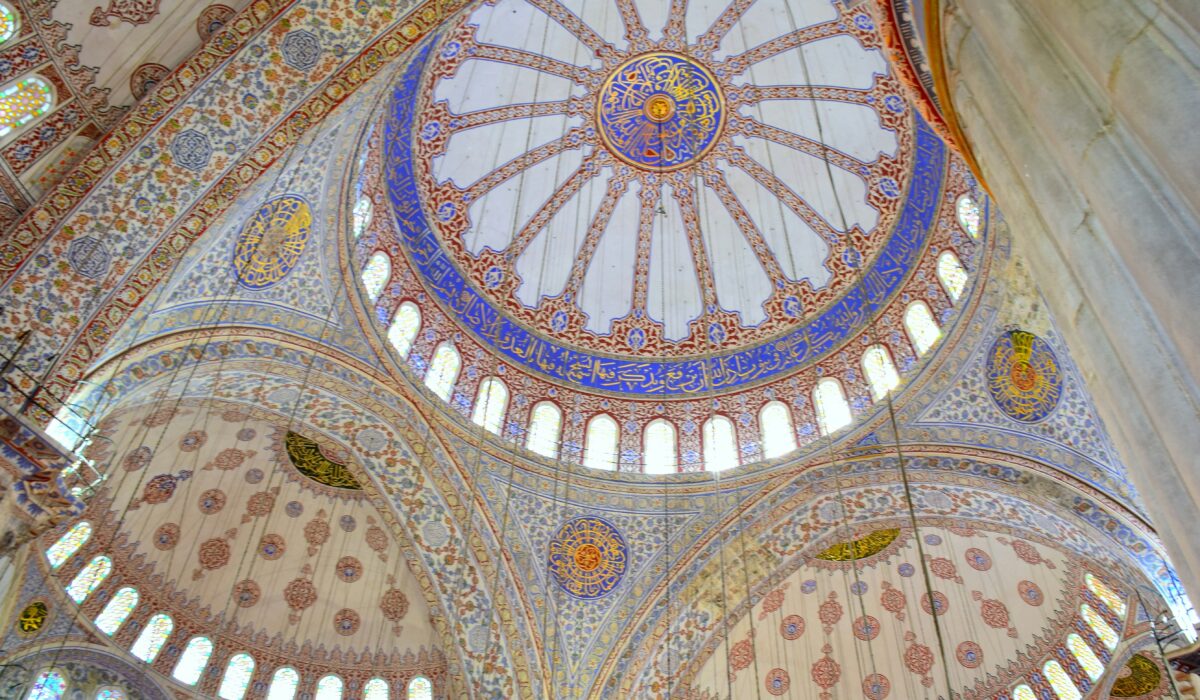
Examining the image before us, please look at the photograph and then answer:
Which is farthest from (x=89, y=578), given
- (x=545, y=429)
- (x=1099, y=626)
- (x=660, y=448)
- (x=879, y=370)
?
(x=1099, y=626)

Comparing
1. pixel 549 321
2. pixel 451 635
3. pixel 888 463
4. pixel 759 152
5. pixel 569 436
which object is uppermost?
pixel 759 152

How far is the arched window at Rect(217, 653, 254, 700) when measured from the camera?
382 inches

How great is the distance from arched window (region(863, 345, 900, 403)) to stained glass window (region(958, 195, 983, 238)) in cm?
166

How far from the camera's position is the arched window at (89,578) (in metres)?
8.85

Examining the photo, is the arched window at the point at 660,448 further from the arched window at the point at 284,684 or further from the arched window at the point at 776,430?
the arched window at the point at 284,684

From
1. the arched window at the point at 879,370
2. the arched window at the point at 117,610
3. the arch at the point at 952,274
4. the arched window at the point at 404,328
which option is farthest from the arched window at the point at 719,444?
the arched window at the point at 117,610

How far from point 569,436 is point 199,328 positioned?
4.73 m

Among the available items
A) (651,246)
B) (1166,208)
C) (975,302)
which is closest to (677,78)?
(651,246)

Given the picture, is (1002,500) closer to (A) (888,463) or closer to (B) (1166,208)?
(A) (888,463)

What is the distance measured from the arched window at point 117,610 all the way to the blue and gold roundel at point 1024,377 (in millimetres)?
9384

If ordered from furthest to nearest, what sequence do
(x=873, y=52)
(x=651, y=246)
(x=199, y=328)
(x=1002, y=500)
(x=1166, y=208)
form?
(x=651, y=246)
(x=873, y=52)
(x=1002, y=500)
(x=199, y=328)
(x=1166, y=208)

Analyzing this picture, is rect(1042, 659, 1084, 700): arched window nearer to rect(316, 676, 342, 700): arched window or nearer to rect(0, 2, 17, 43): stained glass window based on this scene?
rect(316, 676, 342, 700): arched window

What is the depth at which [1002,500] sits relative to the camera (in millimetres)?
8922

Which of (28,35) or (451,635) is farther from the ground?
(28,35)
